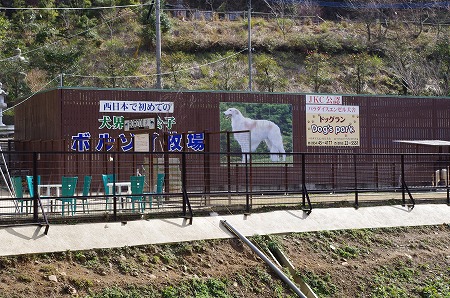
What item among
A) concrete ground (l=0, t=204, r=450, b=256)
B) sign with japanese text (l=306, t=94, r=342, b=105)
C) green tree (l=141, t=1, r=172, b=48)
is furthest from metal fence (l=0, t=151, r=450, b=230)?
green tree (l=141, t=1, r=172, b=48)

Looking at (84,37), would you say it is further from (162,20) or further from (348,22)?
(348,22)

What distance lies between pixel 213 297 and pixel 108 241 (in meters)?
2.05

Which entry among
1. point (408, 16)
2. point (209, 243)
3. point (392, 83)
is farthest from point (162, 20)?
point (209, 243)

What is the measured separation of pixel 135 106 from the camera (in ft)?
96.6

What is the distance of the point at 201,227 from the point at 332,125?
63.2 ft

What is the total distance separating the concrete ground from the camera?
12102 mm

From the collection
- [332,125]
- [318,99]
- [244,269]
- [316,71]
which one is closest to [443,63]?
[316,71]

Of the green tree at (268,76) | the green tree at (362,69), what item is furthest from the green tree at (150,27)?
the green tree at (362,69)

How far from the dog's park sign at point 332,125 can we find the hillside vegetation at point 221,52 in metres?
17.6

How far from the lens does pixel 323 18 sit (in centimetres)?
7588

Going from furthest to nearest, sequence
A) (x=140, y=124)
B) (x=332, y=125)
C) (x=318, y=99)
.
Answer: (x=332, y=125), (x=318, y=99), (x=140, y=124)

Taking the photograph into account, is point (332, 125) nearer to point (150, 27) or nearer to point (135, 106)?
point (135, 106)

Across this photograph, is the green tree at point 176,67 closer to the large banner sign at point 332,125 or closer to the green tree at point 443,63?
the green tree at point 443,63

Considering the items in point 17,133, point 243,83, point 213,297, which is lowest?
point 213,297
